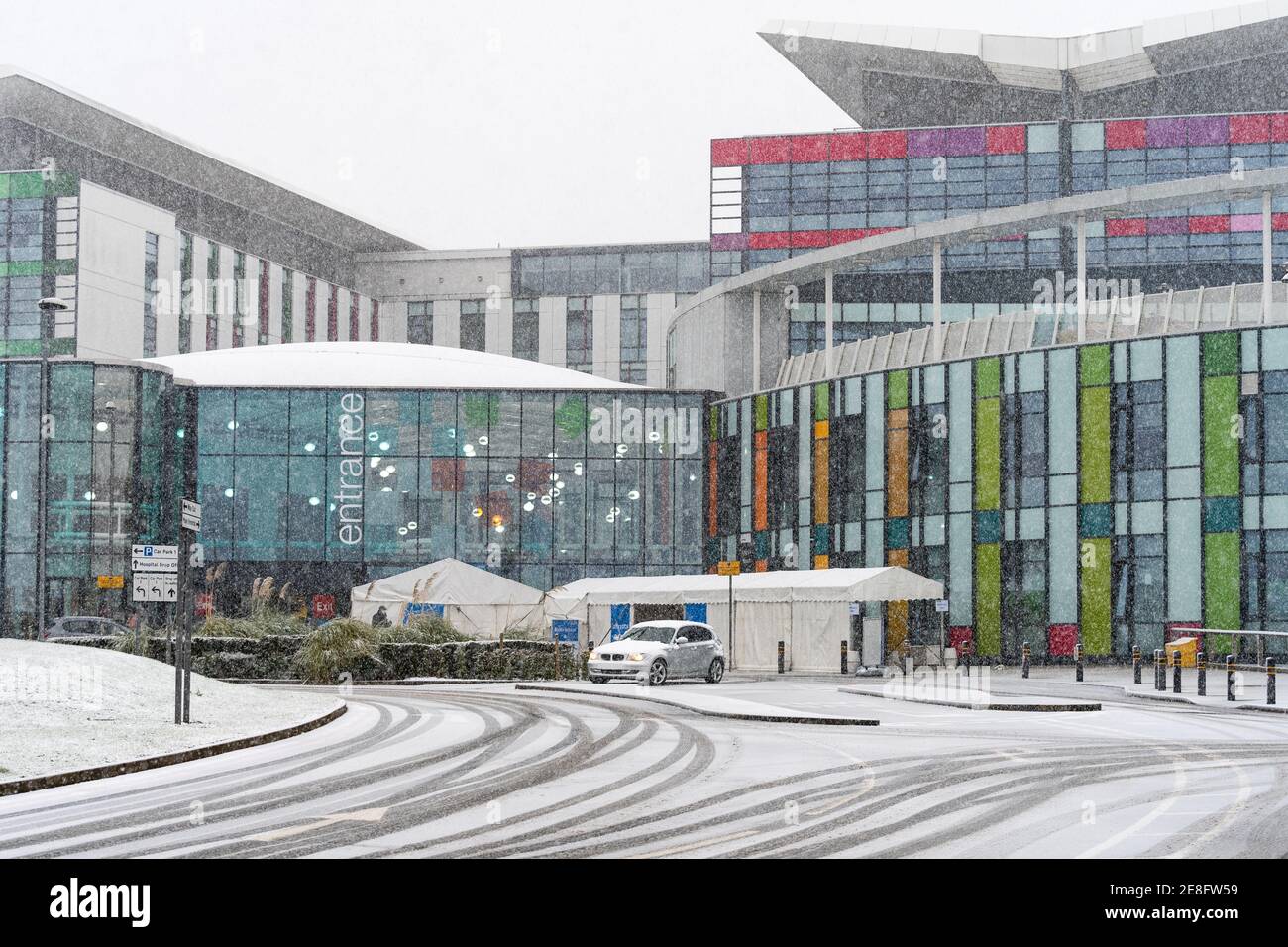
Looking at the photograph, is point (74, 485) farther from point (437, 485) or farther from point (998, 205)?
point (998, 205)

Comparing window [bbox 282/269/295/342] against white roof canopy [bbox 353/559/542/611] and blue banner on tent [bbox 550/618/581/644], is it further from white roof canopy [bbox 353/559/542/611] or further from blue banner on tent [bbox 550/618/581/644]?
blue banner on tent [bbox 550/618/581/644]

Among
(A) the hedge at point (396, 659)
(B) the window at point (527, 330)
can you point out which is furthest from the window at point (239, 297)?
(A) the hedge at point (396, 659)

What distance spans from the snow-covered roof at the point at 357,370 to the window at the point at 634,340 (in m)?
32.0

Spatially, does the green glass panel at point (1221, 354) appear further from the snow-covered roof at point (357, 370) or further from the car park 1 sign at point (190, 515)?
the car park 1 sign at point (190, 515)

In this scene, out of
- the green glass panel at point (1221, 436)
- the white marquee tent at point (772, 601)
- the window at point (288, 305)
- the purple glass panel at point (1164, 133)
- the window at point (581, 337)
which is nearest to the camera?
the white marquee tent at point (772, 601)

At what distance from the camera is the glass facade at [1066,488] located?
46031mm

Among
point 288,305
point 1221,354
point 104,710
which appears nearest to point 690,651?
point 104,710

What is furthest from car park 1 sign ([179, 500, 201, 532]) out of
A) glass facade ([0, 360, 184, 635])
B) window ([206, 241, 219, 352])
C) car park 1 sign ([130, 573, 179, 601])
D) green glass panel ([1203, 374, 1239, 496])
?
window ([206, 241, 219, 352])

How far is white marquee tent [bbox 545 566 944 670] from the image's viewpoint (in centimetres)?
4356

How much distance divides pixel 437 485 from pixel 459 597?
73.3ft

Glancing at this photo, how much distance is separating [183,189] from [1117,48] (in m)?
58.3

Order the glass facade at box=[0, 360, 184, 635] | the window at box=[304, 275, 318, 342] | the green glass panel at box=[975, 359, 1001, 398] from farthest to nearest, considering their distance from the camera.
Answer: the window at box=[304, 275, 318, 342] < the glass facade at box=[0, 360, 184, 635] < the green glass panel at box=[975, 359, 1001, 398]

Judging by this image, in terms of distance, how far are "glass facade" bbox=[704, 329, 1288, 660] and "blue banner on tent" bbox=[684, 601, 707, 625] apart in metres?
8.55
